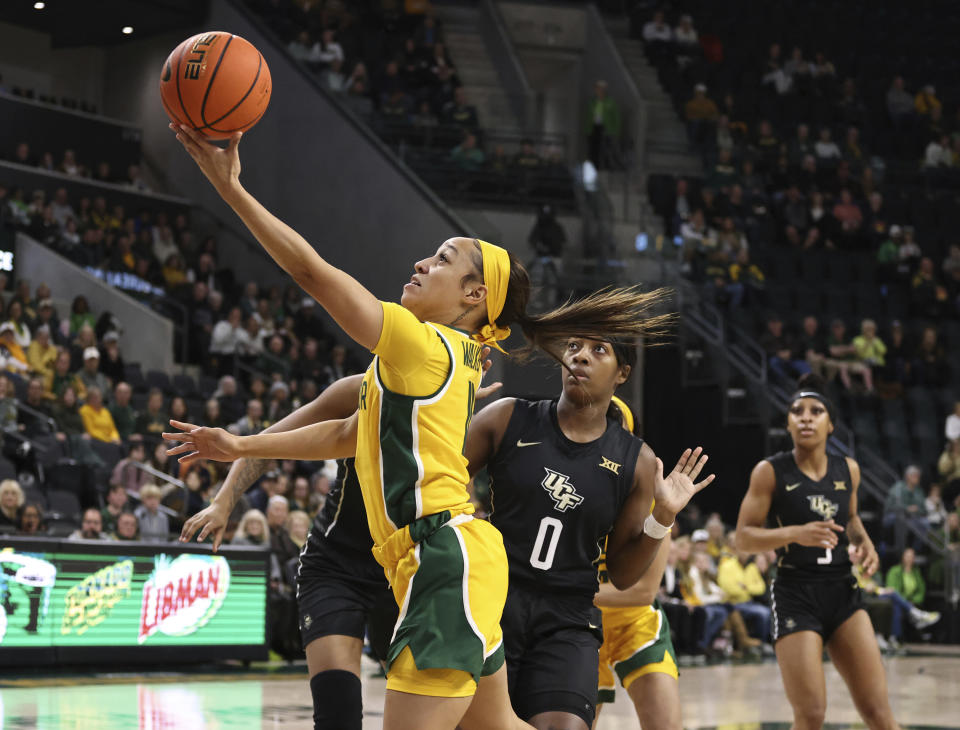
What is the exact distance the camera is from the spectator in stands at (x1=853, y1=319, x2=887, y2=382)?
1966cm

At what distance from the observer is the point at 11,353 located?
14.8 metres

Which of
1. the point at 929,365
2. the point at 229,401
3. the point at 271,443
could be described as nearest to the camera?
the point at 271,443

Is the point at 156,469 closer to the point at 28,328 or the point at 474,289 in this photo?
the point at 28,328

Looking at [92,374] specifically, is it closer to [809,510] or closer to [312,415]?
[809,510]

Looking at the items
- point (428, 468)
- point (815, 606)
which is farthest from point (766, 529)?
point (428, 468)

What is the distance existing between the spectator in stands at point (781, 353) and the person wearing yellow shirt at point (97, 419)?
926 centimetres

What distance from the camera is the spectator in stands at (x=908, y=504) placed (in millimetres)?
17797

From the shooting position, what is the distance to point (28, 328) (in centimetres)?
1544

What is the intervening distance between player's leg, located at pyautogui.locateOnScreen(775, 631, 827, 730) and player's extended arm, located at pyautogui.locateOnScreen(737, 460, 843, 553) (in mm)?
441

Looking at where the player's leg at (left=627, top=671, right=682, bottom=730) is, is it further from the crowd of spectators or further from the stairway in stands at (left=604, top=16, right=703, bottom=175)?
the stairway in stands at (left=604, top=16, right=703, bottom=175)

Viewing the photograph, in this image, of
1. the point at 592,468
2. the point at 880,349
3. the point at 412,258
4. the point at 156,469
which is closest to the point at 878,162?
the point at 880,349

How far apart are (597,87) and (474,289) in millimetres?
19674

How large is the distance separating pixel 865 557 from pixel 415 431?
12.4 ft

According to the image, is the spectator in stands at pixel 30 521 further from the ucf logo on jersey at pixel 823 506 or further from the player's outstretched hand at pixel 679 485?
the player's outstretched hand at pixel 679 485
